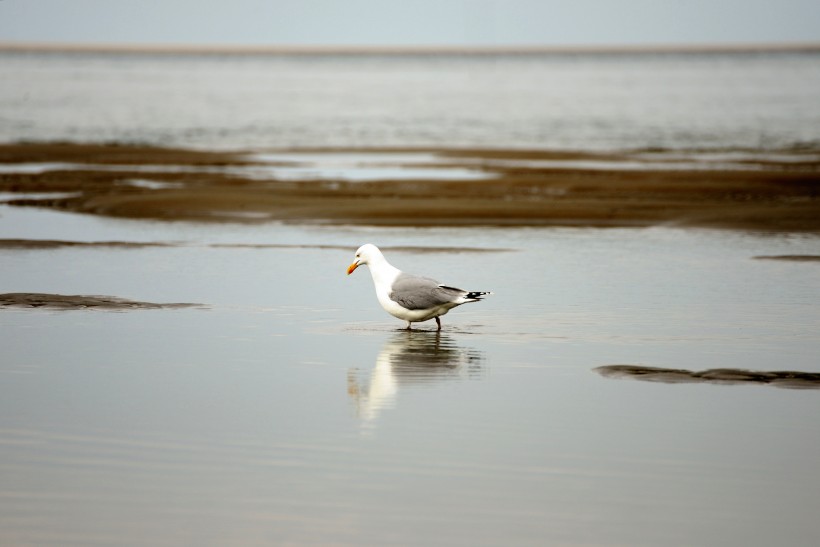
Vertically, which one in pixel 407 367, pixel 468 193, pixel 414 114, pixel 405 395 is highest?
pixel 414 114

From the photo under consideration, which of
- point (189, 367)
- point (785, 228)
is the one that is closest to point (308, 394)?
point (189, 367)

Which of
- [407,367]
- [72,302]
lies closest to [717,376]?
[407,367]

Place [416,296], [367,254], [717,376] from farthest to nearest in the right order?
1. [367,254]
2. [416,296]
3. [717,376]

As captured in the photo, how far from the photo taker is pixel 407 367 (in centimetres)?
1027

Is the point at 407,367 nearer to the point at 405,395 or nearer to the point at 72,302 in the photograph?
the point at 405,395

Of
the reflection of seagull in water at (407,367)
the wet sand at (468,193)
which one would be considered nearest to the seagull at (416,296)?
the reflection of seagull in water at (407,367)

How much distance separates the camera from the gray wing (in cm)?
1161

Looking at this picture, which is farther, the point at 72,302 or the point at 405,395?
the point at 72,302

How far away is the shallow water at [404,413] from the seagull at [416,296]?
23 centimetres

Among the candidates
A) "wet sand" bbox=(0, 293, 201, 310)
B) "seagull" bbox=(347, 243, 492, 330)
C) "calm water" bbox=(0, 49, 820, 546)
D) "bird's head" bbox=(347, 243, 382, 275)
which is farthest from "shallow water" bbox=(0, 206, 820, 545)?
"bird's head" bbox=(347, 243, 382, 275)

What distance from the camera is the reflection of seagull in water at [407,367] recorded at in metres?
9.20

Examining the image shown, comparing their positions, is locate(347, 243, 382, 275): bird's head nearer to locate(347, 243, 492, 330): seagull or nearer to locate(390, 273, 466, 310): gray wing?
locate(347, 243, 492, 330): seagull

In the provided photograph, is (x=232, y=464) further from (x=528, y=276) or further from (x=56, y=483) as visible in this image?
(x=528, y=276)

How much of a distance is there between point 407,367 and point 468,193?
1421 cm
